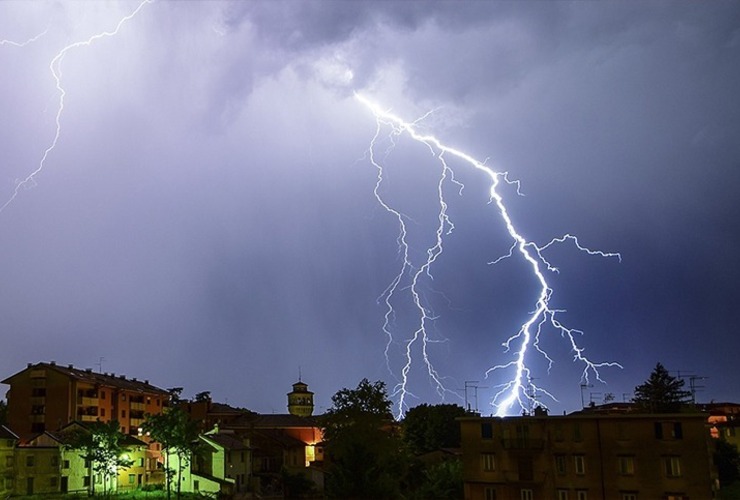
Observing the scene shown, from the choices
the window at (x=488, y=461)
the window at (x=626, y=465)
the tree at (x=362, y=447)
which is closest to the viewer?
the tree at (x=362, y=447)

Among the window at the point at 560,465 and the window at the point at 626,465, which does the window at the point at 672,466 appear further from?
the window at the point at 560,465

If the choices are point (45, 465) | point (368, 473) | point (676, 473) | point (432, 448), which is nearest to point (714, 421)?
point (432, 448)

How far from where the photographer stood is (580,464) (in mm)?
32406

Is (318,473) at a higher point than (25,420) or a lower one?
→ lower

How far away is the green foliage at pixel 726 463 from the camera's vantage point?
4338cm

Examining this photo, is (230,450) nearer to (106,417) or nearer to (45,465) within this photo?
(45,465)

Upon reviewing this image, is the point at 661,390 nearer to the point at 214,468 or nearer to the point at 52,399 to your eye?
the point at 214,468

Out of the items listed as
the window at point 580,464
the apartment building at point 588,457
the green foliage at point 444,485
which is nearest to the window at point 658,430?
the apartment building at point 588,457

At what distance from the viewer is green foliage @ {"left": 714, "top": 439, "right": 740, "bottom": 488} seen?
4338 centimetres

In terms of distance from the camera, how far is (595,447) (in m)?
32.2

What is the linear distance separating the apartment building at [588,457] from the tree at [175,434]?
15.5m

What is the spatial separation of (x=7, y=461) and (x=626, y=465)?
31.3m

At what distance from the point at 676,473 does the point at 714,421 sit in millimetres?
27962

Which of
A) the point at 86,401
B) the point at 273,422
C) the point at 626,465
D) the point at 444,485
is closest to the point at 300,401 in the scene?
the point at 273,422
